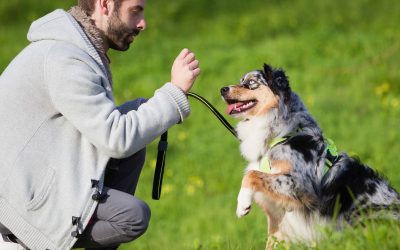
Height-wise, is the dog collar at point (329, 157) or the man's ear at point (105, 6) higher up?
the man's ear at point (105, 6)

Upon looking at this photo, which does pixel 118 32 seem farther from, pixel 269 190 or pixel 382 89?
pixel 382 89

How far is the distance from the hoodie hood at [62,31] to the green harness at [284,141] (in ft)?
4.27

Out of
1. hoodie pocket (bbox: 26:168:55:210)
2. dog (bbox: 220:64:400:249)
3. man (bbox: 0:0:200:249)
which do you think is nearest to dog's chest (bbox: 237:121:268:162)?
dog (bbox: 220:64:400:249)

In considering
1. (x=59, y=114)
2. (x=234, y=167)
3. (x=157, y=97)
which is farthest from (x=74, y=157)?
(x=234, y=167)

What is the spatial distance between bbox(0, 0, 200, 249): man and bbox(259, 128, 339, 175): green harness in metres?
0.96

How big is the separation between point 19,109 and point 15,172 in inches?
12.8

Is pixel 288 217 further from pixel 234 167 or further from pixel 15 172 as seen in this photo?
pixel 234 167

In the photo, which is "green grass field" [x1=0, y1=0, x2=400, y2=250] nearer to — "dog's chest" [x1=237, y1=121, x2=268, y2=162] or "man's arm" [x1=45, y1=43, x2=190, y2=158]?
"dog's chest" [x1=237, y1=121, x2=268, y2=162]

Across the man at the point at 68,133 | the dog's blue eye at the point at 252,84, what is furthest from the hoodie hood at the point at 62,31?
the dog's blue eye at the point at 252,84

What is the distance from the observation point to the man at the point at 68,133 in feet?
11.7

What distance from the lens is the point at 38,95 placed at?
12.1 feet

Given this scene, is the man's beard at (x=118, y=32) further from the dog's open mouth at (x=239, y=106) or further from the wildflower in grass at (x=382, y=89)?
the wildflower in grass at (x=382, y=89)

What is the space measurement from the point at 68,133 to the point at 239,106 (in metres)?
1.60

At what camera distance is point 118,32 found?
390 centimetres
